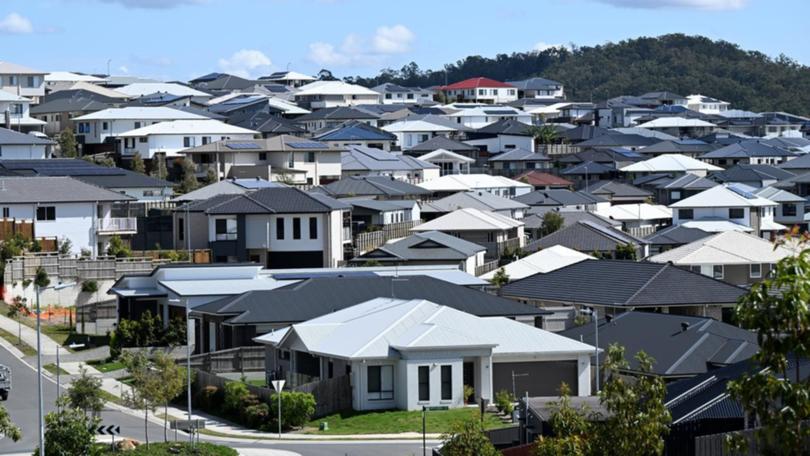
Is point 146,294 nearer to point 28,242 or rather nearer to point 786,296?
point 28,242

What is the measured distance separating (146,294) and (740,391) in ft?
156

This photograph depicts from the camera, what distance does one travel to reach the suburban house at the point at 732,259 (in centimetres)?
7588

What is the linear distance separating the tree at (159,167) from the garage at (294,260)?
30.0m

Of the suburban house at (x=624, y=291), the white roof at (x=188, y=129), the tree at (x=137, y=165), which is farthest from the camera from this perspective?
the white roof at (x=188, y=129)

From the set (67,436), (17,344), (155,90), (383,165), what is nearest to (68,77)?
(155,90)

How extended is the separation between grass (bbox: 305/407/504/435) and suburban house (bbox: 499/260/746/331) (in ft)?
46.0

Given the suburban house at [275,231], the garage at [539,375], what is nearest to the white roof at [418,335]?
the garage at [539,375]

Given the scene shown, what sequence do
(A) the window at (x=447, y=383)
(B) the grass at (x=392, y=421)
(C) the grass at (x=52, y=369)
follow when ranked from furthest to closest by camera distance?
1. (C) the grass at (x=52, y=369)
2. (A) the window at (x=447, y=383)
3. (B) the grass at (x=392, y=421)

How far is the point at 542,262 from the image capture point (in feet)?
252

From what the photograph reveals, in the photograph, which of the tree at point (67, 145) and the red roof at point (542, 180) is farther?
the red roof at point (542, 180)

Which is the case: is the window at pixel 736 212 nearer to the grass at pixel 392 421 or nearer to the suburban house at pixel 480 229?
the suburban house at pixel 480 229

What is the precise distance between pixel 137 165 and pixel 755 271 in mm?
44825

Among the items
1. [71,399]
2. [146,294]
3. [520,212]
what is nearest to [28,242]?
[146,294]

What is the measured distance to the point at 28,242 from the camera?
70.9 meters
